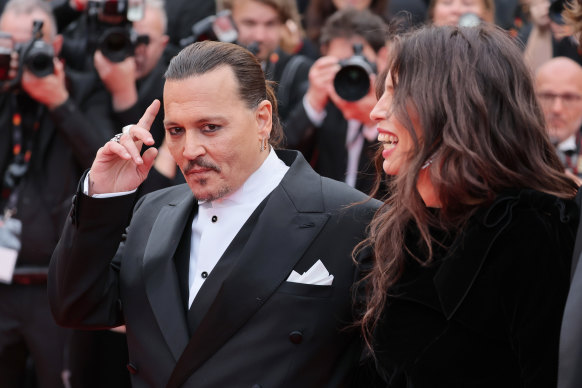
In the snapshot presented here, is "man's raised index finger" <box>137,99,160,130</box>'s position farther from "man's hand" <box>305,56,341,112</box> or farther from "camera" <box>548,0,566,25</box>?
"camera" <box>548,0,566,25</box>

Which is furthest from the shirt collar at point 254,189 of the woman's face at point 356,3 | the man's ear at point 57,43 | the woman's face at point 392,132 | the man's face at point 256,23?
the woman's face at point 356,3

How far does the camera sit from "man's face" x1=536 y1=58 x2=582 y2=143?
4.39 metres

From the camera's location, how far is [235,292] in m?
2.51

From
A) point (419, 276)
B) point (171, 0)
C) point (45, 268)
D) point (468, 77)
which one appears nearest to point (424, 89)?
point (468, 77)

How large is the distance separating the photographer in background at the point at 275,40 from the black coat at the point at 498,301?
101 inches

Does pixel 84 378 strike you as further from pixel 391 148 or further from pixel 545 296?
pixel 545 296

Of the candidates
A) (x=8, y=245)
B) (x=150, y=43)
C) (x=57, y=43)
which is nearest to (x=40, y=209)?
(x=8, y=245)

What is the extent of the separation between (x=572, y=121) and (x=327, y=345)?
2.51 metres

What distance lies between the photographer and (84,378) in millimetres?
4375

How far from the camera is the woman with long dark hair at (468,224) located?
2.06 meters

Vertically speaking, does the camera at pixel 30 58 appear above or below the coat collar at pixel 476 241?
below

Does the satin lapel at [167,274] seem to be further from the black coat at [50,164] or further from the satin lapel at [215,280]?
the black coat at [50,164]

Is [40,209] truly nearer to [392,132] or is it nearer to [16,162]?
[16,162]

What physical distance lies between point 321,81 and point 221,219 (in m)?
1.75
